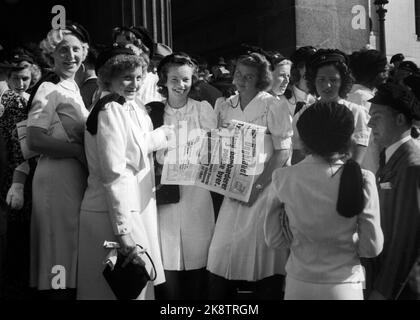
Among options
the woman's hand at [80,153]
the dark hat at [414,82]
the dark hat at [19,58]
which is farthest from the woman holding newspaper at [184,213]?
the dark hat at [19,58]

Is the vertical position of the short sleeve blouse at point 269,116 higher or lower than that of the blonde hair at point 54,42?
lower

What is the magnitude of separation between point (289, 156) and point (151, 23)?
15.3ft

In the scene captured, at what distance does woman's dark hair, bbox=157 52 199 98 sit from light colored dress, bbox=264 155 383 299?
1.83m

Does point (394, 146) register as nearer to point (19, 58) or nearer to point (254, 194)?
point (254, 194)

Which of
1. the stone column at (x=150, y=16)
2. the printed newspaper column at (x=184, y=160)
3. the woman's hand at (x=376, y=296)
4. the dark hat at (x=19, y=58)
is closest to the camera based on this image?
the woman's hand at (x=376, y=296)

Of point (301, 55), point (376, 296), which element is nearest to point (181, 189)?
point (376, 296)

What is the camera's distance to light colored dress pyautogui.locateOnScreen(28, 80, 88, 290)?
5188 millimetres

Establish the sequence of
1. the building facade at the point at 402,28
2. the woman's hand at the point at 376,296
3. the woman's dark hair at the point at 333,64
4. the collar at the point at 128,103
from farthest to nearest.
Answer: the building facade at the point at 402,28, the woman's dark hair at the point at 333,64, the collar at the point at 128,103, the woman's hand at the point at 376,296

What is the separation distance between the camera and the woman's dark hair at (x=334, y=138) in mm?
3959

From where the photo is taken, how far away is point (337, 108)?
160 inches

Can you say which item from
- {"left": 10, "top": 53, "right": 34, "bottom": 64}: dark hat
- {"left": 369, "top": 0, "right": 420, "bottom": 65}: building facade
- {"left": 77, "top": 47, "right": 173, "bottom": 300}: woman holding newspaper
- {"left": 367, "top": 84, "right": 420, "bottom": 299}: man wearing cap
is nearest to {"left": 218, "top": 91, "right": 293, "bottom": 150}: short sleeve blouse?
{"left": 77, "top": 47, "right": 173, "bottom": 300}: woman holding newspaper

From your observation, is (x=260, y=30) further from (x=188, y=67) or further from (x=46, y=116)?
(x=46, y=116)

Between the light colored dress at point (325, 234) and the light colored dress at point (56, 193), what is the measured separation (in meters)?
1.72

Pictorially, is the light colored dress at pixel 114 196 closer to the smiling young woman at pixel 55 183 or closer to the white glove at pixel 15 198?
the smiling young woman at pixel 55 183
